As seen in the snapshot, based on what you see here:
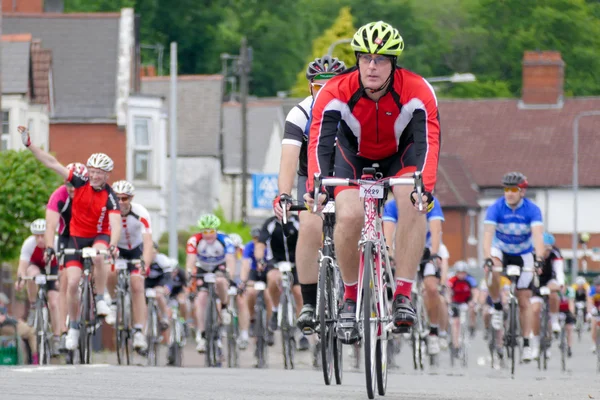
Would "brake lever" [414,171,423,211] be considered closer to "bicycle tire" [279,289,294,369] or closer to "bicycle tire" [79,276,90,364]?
"bicycle tire" [79,276,90,364]

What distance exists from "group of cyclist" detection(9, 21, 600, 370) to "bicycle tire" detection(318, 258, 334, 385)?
0.29m

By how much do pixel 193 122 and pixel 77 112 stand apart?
21.1 metres

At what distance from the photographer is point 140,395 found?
10031 mm

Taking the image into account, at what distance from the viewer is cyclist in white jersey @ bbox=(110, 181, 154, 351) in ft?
61.7

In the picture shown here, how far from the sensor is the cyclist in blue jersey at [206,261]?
2234 cm

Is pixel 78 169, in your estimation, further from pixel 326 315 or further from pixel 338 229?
pixel 338 229

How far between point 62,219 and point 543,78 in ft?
223

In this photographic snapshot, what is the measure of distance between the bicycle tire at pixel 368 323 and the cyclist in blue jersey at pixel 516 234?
889 cm

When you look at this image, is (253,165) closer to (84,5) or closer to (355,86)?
(84,5)

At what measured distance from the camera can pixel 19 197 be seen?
96.0 feet

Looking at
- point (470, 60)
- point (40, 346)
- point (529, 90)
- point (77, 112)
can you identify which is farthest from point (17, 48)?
point (470, 60)

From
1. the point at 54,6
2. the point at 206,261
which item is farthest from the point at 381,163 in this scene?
the point at 54,6

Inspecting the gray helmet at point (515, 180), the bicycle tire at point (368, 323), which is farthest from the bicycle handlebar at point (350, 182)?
the gray helmet at point (515, 180)

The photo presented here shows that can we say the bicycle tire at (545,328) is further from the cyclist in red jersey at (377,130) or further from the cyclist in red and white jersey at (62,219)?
the cyclist in red jersey at (377,130)
